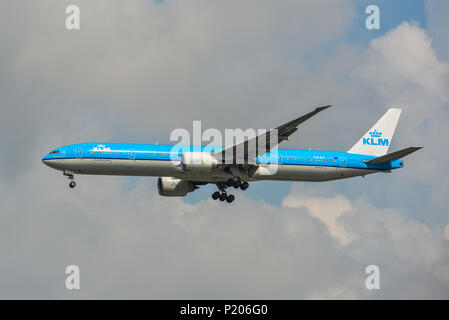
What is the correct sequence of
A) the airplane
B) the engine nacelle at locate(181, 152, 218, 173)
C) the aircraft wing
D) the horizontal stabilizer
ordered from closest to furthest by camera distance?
the aircraft wing < the engine nacelle at locate(181, 152, 218, 173) < the airplane < the horizontal stabilizer

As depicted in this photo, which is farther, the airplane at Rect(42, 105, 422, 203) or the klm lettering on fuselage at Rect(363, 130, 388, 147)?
the klm lettering on fuselage at Rect(363, 130, 388, 147)

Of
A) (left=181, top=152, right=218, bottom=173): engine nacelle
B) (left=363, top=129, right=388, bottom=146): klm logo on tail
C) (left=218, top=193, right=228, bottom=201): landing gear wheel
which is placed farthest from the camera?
(left=363, top=129, right=388, bottom=146): klm logo on tail

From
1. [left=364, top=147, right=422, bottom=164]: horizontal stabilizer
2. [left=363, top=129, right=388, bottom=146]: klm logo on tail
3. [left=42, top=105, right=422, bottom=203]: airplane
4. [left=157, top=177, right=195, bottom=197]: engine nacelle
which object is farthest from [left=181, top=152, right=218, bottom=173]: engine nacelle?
[left=363, top=129, right=388, bottom=146]: klm logo on tail

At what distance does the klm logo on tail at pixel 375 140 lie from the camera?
84.4 m

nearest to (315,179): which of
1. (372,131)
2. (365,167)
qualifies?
(365,167)

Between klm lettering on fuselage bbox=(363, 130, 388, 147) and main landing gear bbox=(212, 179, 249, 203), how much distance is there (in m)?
15.1

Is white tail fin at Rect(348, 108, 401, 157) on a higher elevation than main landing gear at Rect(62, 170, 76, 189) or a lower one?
higher

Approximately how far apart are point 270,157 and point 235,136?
13.1 feet

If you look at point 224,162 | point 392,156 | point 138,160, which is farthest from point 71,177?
point 392,156

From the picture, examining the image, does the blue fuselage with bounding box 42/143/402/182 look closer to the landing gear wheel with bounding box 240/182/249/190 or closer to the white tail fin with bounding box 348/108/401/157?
the landing gear wheel with bounding box 240/182/249/190

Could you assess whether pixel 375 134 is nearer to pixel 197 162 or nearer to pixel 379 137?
pixel 379 137

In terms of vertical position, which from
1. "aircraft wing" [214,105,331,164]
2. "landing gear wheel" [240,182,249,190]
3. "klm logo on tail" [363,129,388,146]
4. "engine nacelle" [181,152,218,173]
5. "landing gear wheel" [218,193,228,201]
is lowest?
"landing gear wheel" [218,193,228,201]

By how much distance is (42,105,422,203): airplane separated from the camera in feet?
238
